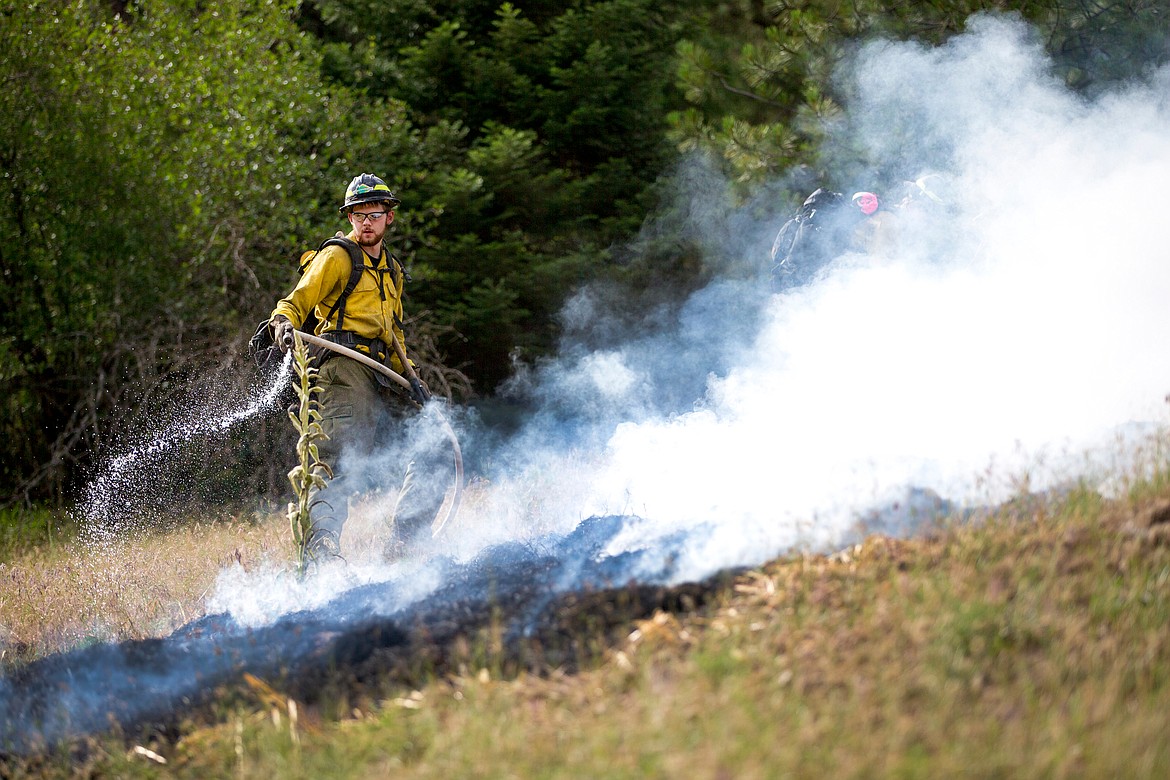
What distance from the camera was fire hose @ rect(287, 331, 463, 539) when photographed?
237 inches

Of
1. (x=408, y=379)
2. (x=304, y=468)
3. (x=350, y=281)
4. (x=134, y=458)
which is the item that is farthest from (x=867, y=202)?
(x=134, y=458)

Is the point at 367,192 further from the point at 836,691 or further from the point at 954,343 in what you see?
the point at 836,691

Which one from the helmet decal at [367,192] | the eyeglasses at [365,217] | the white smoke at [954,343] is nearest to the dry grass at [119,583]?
the eyeglasses at [365,217]

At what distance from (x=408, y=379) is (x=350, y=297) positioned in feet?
1.94

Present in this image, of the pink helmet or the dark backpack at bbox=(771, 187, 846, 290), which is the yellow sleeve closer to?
the dark backpack at bbox=(771, 187, 846, 290)

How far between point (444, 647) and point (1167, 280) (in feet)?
17.1

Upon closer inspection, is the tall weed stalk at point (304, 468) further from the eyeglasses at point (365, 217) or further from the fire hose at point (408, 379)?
the eyeglasses at point (365, 217)

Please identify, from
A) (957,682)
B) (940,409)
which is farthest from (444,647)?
(940,409)

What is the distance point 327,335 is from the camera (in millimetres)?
6254

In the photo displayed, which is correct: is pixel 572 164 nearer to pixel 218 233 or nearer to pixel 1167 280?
pixel 218 233

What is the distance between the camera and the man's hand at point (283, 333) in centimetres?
584

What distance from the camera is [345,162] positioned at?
38.7ft

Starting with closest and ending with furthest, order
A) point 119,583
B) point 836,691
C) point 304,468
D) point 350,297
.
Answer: point 836,691 → point 304,468 → point 350,297 → point 119,583

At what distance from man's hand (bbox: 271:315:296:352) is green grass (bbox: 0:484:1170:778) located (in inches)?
80.8
